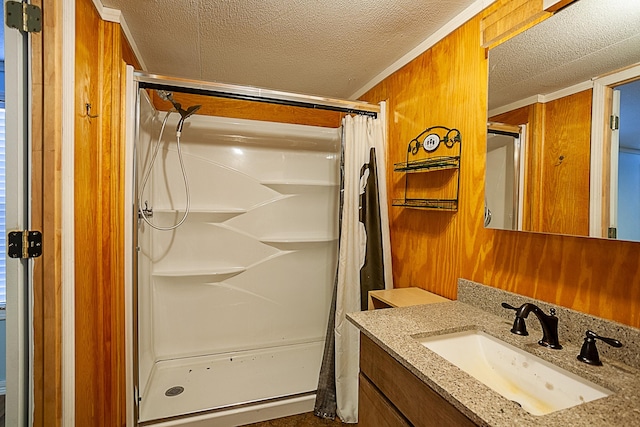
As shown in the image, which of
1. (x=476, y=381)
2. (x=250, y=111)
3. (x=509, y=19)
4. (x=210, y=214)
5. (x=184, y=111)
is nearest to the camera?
(x=476, y=381)

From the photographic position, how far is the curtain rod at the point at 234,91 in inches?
60.7

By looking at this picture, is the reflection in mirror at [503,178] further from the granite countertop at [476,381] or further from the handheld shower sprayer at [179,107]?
the handheld shower sprayer at [179,107]

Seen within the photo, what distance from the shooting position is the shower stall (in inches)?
83.7

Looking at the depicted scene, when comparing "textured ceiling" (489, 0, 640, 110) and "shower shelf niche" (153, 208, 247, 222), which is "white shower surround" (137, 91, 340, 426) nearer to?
"shower shelf niche" (153, 208, 247, 222)

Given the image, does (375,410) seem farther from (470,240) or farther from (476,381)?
(470,240)

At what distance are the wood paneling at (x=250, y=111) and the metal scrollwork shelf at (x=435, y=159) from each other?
1.15m

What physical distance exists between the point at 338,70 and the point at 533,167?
144 centimetres

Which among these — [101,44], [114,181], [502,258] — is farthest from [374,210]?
[101,44]

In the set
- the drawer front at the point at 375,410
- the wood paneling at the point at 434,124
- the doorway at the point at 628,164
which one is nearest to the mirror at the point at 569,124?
the doorway at the point at 628,164

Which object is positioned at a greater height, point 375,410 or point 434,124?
point 434,124

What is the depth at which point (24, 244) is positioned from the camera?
0.98 metres

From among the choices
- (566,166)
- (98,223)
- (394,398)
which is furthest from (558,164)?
(98,223)

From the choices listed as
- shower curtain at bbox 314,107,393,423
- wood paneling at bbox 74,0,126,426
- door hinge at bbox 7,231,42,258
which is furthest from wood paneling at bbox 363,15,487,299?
door hinge at bbox 7,231,42,258

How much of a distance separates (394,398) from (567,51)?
1.35 m
